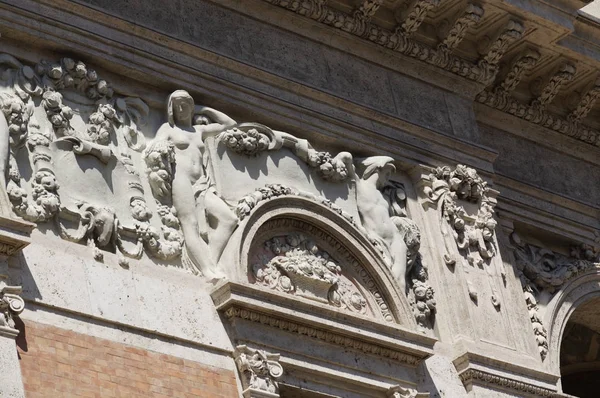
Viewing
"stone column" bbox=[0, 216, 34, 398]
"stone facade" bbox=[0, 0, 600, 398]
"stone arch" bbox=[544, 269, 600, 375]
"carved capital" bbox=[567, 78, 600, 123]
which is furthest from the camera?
"carved capital" bbox=[567, 78, 600, 123]

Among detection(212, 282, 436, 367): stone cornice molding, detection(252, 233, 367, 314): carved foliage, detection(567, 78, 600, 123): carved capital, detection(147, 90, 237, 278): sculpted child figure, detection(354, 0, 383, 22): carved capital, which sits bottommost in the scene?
detection(212, 282, 436, 367): stone cornice molding

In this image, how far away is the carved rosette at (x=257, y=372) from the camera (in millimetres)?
11406

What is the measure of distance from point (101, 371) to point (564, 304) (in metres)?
5.37

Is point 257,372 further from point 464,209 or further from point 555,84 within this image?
point 555,84

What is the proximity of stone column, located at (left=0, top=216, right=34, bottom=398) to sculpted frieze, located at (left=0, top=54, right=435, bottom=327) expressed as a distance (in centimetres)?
30

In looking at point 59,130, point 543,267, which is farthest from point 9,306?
point 543,267

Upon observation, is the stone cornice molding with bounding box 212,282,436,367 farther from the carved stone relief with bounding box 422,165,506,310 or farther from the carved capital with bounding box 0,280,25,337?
the carved capital with bounding box 0,280,25,337

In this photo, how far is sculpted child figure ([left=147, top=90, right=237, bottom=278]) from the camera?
39.1 feet

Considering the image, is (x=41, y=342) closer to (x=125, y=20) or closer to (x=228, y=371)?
(x=228, y=371)

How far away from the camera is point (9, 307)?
407 inches

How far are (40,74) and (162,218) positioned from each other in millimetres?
1329

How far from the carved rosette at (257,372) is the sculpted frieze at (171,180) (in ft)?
1.98

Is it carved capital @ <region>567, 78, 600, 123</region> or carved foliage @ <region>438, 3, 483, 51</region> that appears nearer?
carved foliage @ <region>438, 3, 483, 51</region>

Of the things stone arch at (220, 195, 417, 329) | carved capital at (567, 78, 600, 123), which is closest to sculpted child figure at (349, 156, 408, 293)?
stone arch at (220, 195, 417, 329)
